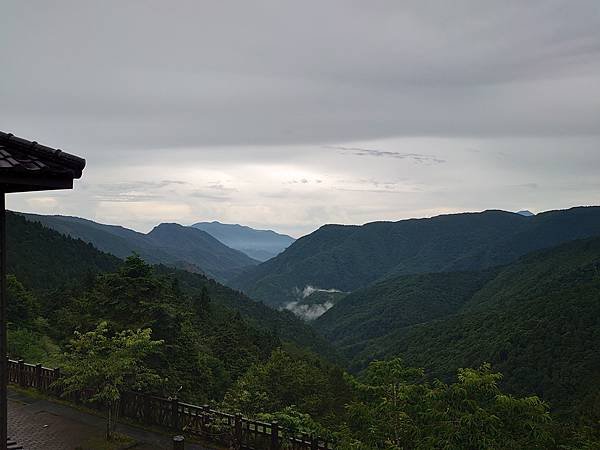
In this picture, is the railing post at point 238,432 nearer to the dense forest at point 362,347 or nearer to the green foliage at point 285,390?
the dense forest at point 362,347

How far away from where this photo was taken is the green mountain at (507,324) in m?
68.4

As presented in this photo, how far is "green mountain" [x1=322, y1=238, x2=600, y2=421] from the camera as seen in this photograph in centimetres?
6838

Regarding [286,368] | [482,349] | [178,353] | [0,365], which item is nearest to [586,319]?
[482,349]

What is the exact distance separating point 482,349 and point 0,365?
89007 mm

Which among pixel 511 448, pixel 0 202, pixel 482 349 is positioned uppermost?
pixel 0 202

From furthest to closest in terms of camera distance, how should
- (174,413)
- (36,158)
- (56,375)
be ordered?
(56,375) → (174,413) → (36,158)

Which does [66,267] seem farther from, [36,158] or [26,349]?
[36,158]

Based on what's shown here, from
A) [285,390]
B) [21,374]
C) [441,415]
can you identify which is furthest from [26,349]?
[441,415]

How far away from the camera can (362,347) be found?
124750 mm

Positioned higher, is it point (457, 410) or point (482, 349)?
point (457, 410)

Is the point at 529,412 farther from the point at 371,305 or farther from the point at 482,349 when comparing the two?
the point at 371,305

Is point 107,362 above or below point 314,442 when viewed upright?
above

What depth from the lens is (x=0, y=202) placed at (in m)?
4.21

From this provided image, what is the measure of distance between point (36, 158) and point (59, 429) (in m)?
10.5
